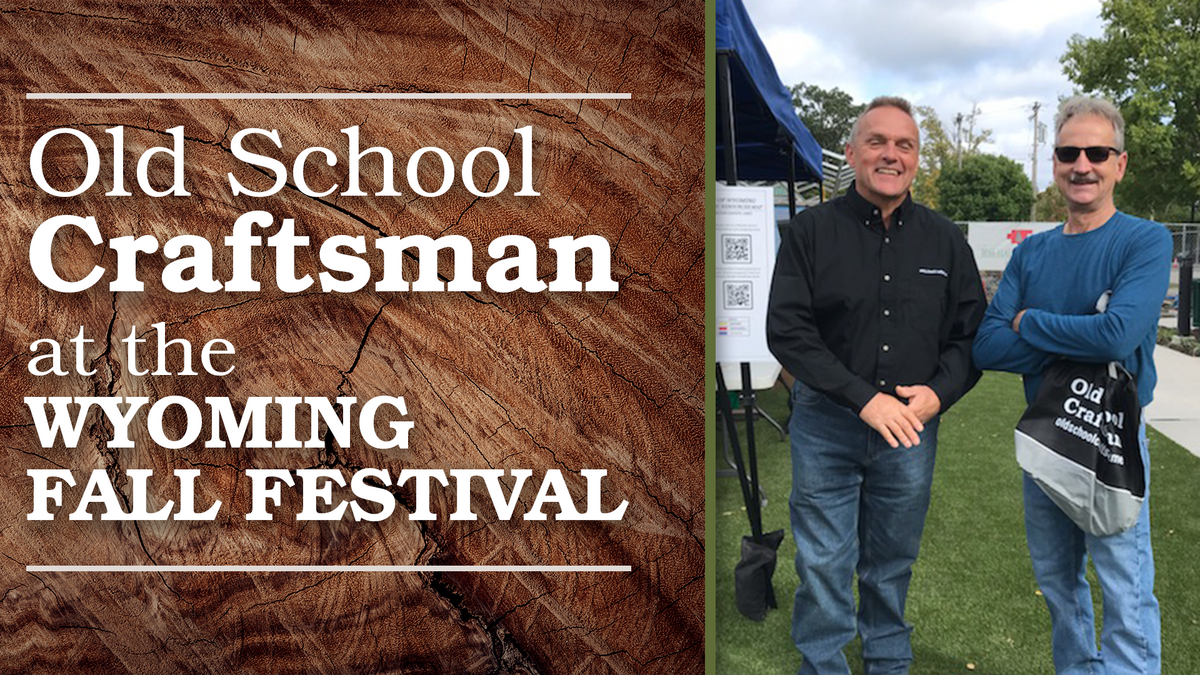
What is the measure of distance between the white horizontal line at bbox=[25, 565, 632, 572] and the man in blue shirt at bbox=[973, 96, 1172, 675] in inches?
40.6

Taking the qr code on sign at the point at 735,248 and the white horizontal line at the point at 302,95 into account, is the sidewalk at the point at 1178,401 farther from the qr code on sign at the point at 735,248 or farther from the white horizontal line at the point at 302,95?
the white horizontal line at the point at 302,95

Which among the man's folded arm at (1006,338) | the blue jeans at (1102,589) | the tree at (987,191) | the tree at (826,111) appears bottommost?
the blue jeans at (1102,589)

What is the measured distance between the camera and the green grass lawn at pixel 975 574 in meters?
2.50

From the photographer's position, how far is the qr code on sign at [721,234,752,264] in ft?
8.30

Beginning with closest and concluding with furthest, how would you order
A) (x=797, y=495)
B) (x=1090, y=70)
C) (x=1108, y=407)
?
(x=1108, y=407) → (x=797, y=495) → (x=1090, y=70)

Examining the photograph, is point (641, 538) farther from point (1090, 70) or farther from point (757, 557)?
point (1090, 70)

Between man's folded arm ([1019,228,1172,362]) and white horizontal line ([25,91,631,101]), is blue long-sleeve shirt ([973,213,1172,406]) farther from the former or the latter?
white horizontal line ([25,91,631,101])

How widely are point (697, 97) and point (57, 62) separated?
152 centimetres

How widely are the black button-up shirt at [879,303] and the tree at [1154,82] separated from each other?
160 centimetres

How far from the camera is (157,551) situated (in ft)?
7.07

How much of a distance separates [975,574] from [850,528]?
124cm

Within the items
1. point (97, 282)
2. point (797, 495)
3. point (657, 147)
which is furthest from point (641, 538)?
point (97, 282)

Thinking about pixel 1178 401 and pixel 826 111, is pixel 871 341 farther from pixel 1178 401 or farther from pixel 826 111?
pixel 826 111

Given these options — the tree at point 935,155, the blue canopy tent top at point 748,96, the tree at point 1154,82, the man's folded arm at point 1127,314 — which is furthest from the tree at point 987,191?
the man's folded arm at point 1127,314
